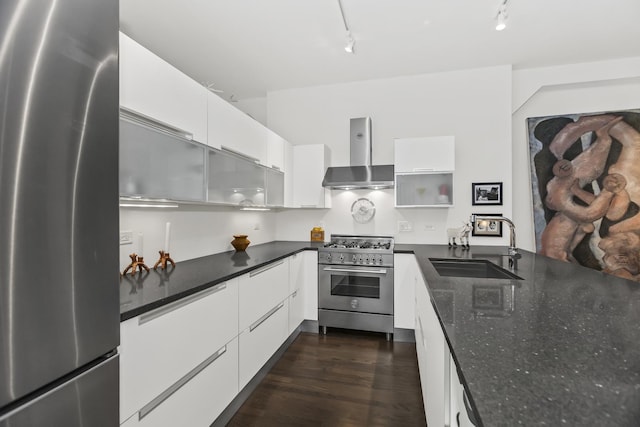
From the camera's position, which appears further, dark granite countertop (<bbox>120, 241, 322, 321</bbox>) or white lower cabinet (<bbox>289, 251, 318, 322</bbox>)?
white lower cabinet (<bbox>289, 251, 318, 322</bbox>)

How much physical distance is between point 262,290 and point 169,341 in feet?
2.97

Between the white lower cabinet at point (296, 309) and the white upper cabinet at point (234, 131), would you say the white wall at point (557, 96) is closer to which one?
the white lower cabinet at point (296, 309)

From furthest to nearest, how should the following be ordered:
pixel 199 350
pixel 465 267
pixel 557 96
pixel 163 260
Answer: pixel 557 96 → pixel 465 267 → pixel 163 260 → pixel 199 350

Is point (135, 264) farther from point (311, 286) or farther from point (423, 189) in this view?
point (423, 189)

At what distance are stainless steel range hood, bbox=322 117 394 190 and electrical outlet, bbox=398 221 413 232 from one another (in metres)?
0.48

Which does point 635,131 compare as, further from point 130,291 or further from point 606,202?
point 130,291

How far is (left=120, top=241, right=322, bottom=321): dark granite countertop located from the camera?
1221mm

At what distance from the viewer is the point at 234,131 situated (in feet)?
7.52

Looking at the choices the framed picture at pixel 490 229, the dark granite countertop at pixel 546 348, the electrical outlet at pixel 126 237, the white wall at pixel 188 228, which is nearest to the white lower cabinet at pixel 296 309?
the white wall at pixel 188 228

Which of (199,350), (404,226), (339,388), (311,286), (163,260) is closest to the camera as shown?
(199,350)

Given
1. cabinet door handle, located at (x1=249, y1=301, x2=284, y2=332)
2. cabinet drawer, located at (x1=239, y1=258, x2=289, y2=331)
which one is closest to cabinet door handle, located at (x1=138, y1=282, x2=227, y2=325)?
cabinet drawer, located at (x1=239, y1=258, x2=289, y2=331)

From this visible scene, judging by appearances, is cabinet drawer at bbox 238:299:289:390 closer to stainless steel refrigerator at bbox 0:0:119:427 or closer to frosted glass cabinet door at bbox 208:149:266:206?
frosted glass cabinet door at bbox 208:149:266:206

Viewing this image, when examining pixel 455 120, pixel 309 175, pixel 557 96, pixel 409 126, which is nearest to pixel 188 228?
pixel 309 175

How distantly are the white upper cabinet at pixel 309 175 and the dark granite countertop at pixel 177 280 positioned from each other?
1.02 meters
